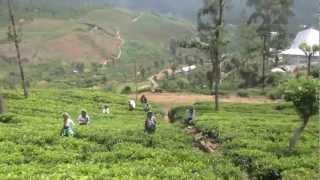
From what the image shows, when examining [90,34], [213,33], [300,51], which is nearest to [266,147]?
[213,33]

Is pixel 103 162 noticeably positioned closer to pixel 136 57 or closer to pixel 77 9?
pixel 136 57

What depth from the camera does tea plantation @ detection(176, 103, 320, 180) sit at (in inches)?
986

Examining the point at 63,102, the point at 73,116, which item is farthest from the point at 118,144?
the point at 63,102

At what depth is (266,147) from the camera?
2895cm

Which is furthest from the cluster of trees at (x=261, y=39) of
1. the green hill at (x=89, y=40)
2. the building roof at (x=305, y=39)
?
the green hill at (x=89, y=40)

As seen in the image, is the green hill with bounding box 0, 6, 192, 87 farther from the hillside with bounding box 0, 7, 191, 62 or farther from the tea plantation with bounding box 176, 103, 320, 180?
the tea plantation with bounding box 176, 103, 320, 180

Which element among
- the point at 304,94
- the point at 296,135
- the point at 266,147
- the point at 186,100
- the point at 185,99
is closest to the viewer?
the point at 304,94

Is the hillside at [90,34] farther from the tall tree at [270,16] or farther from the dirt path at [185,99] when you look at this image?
the dirt path at [185,99]

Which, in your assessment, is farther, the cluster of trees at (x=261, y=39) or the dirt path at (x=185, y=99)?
the dirt path at (x=185, y=99)

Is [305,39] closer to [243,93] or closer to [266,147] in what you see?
[243,93]

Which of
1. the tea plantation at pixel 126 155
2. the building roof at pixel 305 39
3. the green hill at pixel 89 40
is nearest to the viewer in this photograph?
the tea plantation at pixel 126 155

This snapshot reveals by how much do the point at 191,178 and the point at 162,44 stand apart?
461ft

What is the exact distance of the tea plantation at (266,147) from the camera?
25047 millimetres

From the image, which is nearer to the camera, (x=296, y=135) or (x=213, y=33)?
(x=296, y=135)
